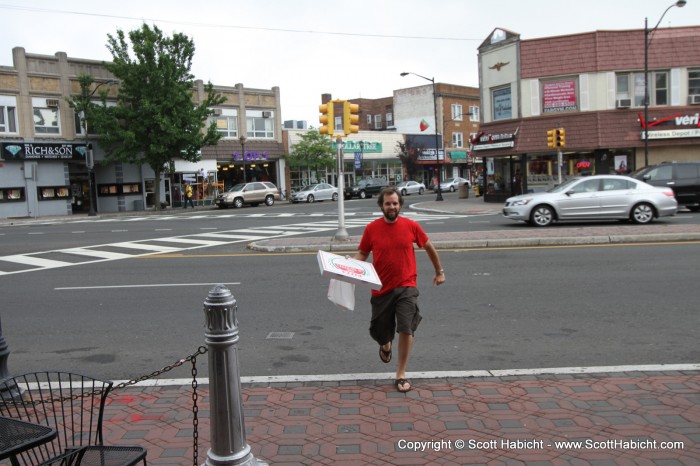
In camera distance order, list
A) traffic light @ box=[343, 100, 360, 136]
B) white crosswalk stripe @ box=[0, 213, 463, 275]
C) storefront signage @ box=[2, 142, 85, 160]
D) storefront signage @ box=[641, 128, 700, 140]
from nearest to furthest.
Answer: white crosswalk stripe @ box=[0, 213, 463, 275], traffic light @ box=[343, 100, 360, 136], storefront signage @ box=[641, 128, 700, 140], storefront signage @ box=[2, 142, 85, 160]

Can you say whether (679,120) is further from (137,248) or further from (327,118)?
(137,248)

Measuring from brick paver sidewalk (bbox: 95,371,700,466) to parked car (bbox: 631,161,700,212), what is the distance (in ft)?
61.7

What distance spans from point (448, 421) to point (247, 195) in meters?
37.2

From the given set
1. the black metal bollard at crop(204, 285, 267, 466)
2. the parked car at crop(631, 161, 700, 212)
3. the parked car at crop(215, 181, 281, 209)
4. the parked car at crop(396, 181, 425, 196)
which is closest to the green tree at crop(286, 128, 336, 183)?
the parked car at crop(396, 181, 425, 196)

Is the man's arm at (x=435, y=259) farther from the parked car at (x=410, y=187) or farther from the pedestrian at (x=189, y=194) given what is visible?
the parked car at (x=410, y=187)

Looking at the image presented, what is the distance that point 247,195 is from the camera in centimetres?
4066

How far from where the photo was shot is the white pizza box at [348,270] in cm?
476

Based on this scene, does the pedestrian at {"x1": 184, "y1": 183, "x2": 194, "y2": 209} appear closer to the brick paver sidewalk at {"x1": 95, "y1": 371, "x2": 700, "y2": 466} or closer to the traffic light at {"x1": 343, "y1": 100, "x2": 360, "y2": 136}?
the traffic light at {"x1": 343, "y1": 100, "x2": 360, "y2": 136}

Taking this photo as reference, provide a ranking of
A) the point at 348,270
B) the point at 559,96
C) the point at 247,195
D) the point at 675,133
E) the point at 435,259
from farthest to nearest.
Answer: the point at 247,195, the point at 559,96, the point at 675,133, the point at 435,259, the point at 348,270

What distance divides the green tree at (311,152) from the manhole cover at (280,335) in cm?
4339

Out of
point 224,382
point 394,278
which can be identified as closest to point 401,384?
point 394,278

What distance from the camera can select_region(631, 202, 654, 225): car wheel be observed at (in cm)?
1752

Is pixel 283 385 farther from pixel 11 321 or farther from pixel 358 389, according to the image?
pixel 11 321

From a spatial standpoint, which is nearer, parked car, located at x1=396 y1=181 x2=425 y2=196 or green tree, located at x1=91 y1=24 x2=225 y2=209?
green tree, located at x1=91 y1=24 x2=225 y2=209
